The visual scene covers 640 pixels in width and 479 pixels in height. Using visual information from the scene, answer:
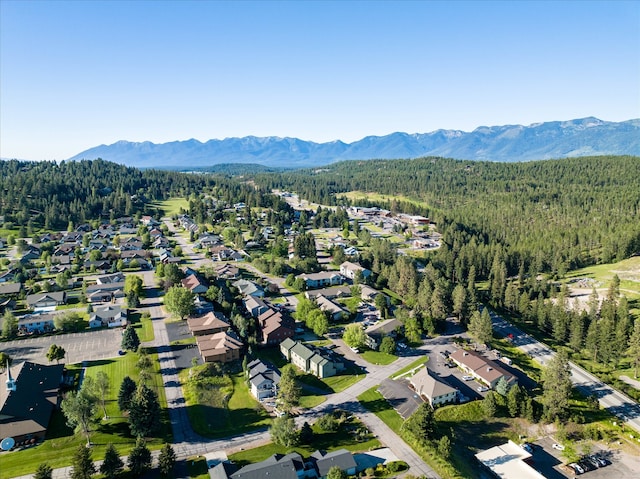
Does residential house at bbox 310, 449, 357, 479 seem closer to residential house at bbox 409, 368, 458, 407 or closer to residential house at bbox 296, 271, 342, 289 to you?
residential house at bbox 409, 368, 458, 407

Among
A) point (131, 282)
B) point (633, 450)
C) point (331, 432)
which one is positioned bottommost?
point (633, 450)

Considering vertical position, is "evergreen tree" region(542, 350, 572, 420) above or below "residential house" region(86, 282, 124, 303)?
below

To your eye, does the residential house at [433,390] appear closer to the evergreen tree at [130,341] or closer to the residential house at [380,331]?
the residential house at [380,331]

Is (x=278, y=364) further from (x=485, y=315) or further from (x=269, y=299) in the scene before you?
(x=485, y=315)

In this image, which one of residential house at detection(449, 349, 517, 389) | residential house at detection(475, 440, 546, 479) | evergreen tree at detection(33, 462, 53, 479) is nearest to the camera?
evergreen tree at detection(33, 462, 53, 479)

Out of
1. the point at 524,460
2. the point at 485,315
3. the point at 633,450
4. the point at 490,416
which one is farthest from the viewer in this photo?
the point at 485,315

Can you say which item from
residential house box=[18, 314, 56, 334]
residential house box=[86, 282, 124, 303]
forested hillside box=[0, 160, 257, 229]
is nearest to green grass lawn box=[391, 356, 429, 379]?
residential house box=[18, 314, 56, 334]

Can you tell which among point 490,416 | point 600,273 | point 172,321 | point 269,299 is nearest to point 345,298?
point 269,299

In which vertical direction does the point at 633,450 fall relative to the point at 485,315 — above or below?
below
